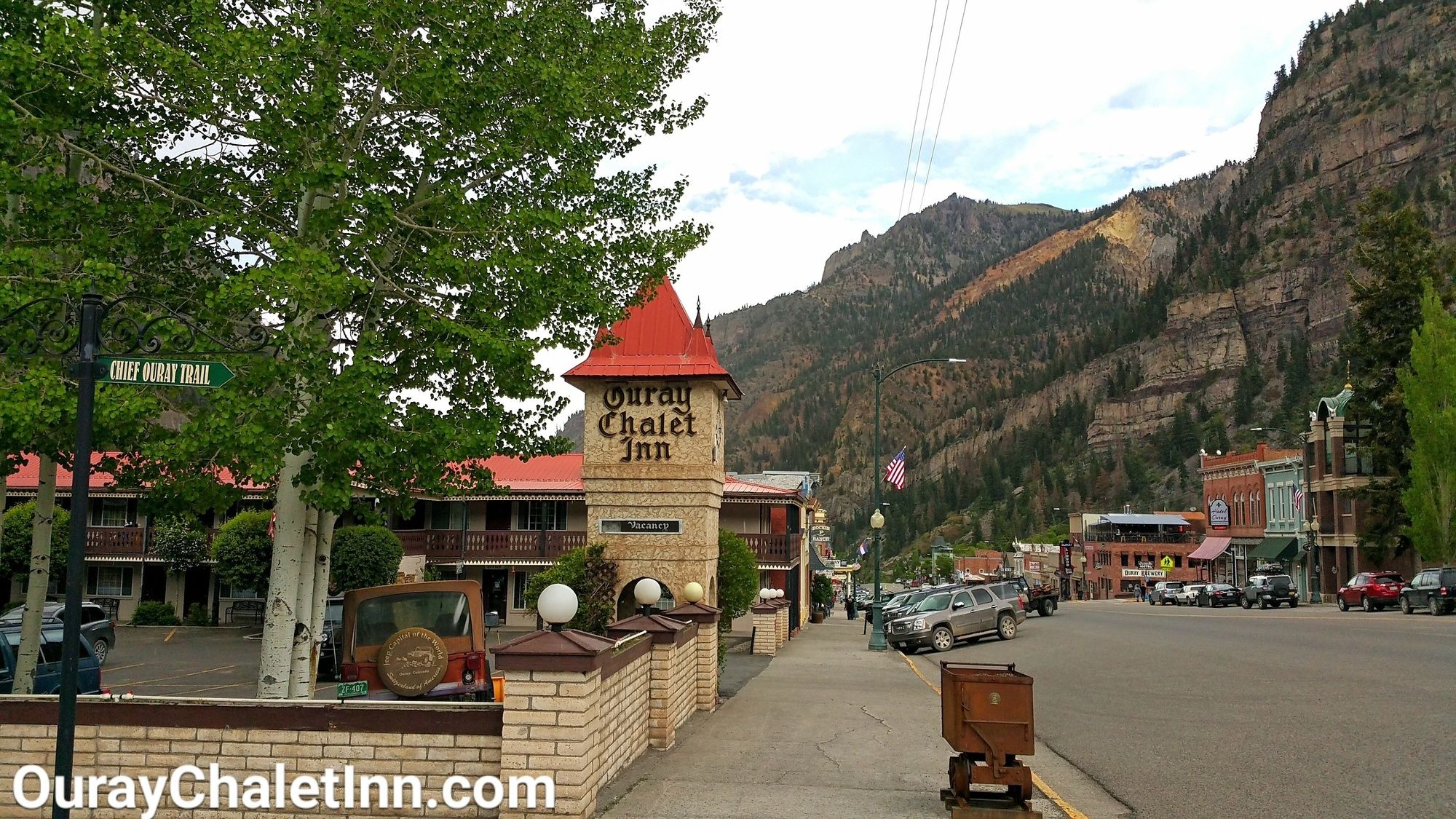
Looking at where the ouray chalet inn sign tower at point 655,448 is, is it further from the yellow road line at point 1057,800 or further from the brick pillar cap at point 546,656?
the brick pillar cap at point 546,656

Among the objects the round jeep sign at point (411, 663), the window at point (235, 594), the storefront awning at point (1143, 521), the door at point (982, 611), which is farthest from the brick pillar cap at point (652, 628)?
the storefront awning at point (1143, 521)

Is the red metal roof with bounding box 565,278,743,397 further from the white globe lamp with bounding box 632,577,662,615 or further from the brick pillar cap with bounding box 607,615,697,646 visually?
the brick pillar cap with bounding box 607,615,697,646

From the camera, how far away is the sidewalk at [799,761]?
27.7ft

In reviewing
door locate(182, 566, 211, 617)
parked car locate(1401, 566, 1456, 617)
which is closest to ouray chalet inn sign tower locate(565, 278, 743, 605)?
door locate(182, 566, 211, 617)

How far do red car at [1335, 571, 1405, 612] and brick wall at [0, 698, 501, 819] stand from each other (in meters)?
42.2

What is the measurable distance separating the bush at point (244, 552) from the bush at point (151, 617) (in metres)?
6.62

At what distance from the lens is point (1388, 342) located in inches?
2023

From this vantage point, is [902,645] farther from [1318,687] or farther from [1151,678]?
[1318,687]

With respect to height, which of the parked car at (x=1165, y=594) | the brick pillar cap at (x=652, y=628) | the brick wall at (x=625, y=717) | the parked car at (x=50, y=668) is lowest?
the parked car at (x=1165, y=594)

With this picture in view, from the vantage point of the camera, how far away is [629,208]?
1278cm

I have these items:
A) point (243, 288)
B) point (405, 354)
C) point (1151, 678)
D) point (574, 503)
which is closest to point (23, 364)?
point (243, 288)

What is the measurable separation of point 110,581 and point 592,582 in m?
30.2

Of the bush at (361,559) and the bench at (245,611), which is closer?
the bush at (361,559)

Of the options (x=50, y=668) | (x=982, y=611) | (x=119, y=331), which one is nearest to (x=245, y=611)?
(x=50, y=668)
